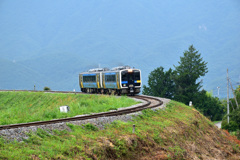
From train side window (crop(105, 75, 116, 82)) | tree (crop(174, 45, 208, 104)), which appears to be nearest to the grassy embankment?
train side window (crop(105, 75, 116, 82))

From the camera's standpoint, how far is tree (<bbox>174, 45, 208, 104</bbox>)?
78625 millimetres

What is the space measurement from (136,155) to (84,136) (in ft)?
6.62

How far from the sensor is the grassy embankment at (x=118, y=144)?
31.6ft

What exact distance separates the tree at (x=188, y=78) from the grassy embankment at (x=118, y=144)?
61572mm

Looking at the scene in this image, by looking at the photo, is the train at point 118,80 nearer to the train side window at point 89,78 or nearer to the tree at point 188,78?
the train side window at point 89,78

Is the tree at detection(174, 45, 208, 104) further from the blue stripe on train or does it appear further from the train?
the train

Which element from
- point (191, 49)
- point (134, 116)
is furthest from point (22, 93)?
point (191, 49)

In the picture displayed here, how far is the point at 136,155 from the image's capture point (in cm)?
1174

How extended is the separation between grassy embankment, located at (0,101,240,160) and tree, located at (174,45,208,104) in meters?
61.6

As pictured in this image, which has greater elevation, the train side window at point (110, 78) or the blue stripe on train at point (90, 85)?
the train side window at point (110, 78)

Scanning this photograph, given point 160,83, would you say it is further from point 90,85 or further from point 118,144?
point 118,144

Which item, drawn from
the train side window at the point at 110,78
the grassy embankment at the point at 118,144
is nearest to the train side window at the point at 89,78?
Result: the train side window at the point at 110,78

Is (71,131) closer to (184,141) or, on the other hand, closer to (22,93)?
(184,141)

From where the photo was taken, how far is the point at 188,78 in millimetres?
81562
